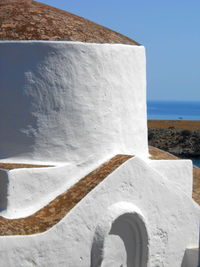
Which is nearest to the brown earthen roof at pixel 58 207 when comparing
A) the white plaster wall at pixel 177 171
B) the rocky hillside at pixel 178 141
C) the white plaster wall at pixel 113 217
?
A: the white plaster wall at pixel 113 217

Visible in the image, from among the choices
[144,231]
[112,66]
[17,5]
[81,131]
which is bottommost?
[144,231]

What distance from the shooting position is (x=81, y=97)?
13047 millimetres

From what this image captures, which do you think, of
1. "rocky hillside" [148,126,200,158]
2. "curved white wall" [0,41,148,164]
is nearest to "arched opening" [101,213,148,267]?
"curved white wall" [0,41,148,164]

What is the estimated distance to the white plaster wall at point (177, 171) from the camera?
537 inches

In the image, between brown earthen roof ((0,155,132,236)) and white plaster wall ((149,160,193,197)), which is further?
white plaster wall ((149,160,193,197))

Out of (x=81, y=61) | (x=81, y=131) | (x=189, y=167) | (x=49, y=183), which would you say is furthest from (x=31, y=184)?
(x=189, y=167)

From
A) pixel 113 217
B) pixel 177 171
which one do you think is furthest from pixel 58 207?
pixel 177 171

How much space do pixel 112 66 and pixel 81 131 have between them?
132cm

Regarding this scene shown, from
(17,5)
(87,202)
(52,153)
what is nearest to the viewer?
(87,202)

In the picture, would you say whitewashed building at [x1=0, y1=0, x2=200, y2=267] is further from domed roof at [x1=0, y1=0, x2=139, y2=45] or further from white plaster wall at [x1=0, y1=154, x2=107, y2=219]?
domed roof at [x1=0, y1=0, x2=139, y2=45]

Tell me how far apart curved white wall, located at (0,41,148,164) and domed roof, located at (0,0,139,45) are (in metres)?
0.23

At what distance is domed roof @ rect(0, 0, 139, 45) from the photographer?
1308 centimetres

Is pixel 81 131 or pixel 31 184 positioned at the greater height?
pixel 81 131

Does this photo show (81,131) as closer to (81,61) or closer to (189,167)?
(81,61)
